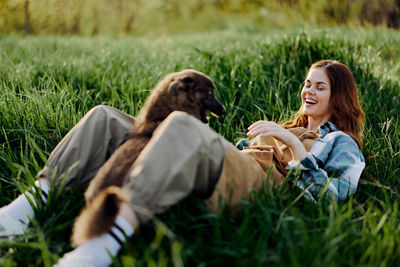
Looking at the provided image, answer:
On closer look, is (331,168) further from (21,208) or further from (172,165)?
(21,208)

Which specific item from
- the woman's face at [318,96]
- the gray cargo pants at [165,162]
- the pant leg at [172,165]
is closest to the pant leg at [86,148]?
the gray cargo pants at [165,162]

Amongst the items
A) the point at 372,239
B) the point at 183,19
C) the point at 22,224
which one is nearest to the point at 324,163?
the point at 372,239

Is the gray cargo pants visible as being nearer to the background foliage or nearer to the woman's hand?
the woman's hand

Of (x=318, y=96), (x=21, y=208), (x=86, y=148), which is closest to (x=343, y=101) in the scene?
(x=318, y=96)

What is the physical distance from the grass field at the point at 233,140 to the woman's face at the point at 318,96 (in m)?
0.53

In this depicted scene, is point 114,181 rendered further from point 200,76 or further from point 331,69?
point 331,69

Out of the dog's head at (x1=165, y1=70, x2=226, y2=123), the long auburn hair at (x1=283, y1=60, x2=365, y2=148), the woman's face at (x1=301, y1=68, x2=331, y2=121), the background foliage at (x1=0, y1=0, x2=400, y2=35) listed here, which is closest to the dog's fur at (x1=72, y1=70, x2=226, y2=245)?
the dog's head at (x1=165, y1=70, x2=226, y2=123)

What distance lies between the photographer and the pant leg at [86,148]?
214 cm

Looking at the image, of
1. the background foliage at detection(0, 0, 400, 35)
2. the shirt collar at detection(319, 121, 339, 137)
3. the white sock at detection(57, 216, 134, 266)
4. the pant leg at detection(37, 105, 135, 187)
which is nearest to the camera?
the white sock at detection(57, 216, 134, 266)

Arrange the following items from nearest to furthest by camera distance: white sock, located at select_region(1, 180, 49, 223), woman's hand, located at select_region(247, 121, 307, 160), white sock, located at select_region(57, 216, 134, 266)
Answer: white sock, located at select_region(57, 216, 134, 266) < white sock, located at select_region(1, 180, 49, 223) < woman's hand, located at select_region(247, 121, 307, 160)

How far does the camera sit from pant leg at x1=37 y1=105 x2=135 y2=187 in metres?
2.14

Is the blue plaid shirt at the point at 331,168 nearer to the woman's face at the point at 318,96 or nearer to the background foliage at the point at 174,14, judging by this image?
the woman's face at the point at 318,96

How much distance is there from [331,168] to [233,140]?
1.07 meters

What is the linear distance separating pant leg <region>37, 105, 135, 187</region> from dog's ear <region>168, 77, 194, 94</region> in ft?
1.33
